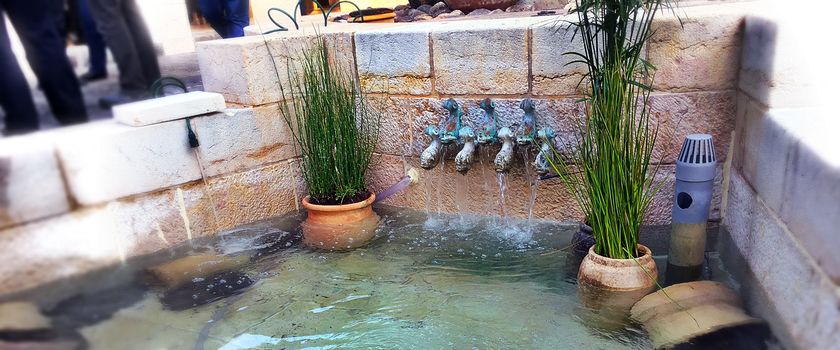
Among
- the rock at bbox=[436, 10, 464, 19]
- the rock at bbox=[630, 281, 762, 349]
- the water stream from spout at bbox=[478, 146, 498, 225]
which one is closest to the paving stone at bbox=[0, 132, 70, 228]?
the water stream from spout at bbox=[478, 146, 498, 225]

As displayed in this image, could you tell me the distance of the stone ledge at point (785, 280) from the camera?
1.59 m

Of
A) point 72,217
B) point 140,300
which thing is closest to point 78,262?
point 72,217

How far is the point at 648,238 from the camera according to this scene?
2879 millimetres

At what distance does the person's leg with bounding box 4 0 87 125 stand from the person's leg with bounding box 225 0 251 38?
1.74m

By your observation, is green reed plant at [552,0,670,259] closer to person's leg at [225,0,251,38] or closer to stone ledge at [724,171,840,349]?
stone ledge at [724,171,840,349]

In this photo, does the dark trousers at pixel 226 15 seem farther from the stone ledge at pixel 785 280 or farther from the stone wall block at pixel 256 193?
the stone ledge at pixel 785 280

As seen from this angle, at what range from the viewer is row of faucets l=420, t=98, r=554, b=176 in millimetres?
2840

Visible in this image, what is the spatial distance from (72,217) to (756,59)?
2954mm

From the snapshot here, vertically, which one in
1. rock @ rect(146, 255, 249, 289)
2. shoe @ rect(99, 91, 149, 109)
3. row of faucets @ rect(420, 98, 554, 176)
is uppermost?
shoe @ rect(99, 91, 149, 109)

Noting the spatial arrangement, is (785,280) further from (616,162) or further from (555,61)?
(555,61)

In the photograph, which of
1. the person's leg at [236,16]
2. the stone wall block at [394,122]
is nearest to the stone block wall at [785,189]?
the stone wall block at [394,122]

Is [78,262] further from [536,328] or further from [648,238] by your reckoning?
[648,238]

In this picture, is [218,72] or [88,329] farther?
[218,72]

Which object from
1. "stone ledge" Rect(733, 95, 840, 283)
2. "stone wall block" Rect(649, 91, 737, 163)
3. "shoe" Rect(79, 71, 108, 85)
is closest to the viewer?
"stone ledge" Rect(733, 95, 840, 283)
